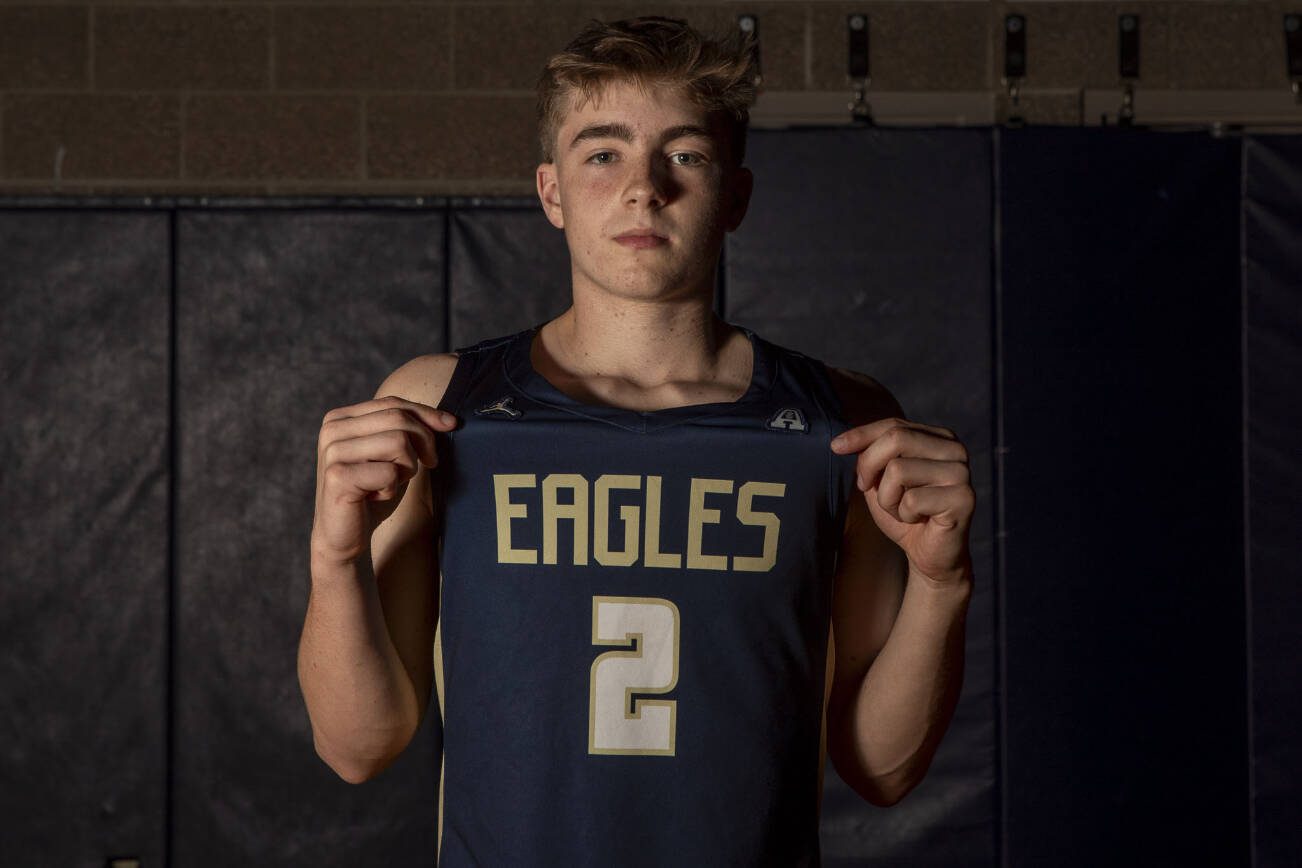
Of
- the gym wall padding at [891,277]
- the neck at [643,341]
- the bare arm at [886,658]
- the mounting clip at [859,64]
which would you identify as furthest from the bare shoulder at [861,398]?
the mounting clip at [859,64]

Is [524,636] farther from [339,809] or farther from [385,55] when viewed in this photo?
[385,55]

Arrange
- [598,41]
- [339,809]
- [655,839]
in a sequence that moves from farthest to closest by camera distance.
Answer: [339,809] → [598,41] → [655,839]

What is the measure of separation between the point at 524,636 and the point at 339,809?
7.43 feet

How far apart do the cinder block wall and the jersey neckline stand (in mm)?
2473

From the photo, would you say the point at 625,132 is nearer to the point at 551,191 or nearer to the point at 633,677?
the point at 551,191

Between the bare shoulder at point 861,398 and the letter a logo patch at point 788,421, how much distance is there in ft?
0.26

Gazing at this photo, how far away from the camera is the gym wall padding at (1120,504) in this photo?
10.1 ft

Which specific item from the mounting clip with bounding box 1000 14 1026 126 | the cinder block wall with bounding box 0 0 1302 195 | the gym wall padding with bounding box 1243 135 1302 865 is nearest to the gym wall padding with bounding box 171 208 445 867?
the cinder block wall with bounding box 0 0 1302 195

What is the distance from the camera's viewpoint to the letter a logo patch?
1362 millimetres

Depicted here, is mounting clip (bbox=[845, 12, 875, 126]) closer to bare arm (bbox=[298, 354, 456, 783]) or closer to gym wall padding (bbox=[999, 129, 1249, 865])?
gym wall padding (bbox=[999, 129, 1249, 865])

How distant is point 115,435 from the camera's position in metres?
3.38

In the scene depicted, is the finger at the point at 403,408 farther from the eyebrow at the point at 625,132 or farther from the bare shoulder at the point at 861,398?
the bare shoulder at the point at 861,398

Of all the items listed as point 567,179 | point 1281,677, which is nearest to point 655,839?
point 567,179

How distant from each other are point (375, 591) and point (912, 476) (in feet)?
1.77
